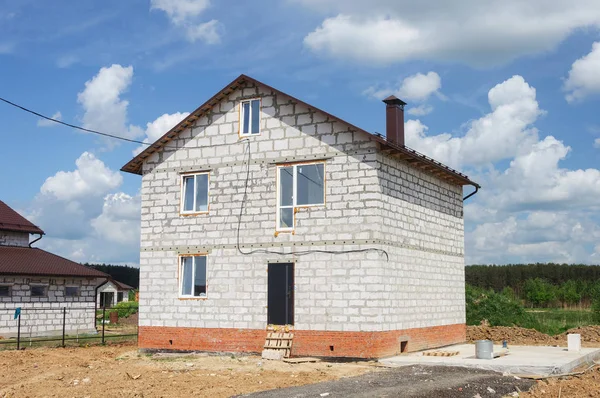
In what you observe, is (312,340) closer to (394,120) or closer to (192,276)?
(192,276)

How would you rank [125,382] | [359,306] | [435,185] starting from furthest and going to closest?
1. [435,185]
2. [359,306]
3. [125,382]

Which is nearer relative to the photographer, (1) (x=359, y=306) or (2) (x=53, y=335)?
(1) (x=359, y=306)

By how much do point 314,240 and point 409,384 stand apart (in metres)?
5.57

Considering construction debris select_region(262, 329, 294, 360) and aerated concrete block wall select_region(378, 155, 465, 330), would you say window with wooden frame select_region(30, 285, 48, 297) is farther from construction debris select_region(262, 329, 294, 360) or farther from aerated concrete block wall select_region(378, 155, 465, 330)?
aerated concrete block wall select_region(378, 155, 465, 330)

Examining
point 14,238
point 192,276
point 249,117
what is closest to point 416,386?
point 192,276

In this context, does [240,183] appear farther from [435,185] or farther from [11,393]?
[11,393]

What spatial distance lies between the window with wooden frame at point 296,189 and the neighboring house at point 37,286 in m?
13.5

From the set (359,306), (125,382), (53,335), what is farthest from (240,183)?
(53,335)

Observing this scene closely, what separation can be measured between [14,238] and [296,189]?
17731mm

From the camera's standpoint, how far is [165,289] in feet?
69.6

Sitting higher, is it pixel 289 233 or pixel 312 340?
pixel 289 233

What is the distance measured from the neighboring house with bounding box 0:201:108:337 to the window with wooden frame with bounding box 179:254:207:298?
9.99 meters

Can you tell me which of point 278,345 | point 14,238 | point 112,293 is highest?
point 14,238

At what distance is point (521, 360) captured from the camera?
17.6 metres
